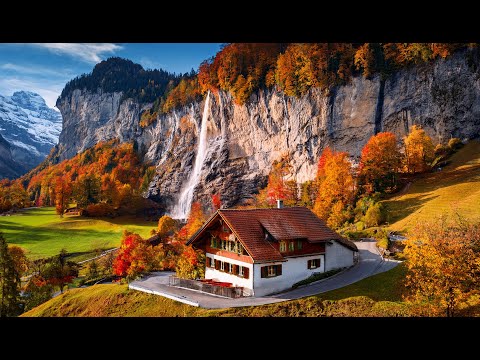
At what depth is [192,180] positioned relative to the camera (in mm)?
47344

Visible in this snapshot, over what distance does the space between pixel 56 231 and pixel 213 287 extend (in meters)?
11.0

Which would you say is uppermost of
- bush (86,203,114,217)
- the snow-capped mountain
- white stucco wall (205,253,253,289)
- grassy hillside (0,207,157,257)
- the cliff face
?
the cliff face

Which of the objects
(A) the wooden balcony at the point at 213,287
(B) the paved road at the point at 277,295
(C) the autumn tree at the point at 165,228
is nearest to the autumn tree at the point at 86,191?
(C) the autumn tree at the point at 165,228

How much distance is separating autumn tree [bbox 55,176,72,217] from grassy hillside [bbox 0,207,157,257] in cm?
53

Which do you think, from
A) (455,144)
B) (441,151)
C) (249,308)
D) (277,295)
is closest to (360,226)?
(277,295)

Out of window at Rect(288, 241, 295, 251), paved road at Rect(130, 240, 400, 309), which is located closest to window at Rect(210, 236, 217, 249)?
paved road at Rect(130, 240, 400, 309)

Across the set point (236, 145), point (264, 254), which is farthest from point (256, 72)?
point (264, 254)

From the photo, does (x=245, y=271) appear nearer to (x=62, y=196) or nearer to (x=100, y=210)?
(x=100, y=210)

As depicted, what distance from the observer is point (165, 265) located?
21.3 metres

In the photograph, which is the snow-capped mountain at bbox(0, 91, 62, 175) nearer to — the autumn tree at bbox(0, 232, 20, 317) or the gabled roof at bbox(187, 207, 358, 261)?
the autumn tree at bbox(0, 232, 20, 317)

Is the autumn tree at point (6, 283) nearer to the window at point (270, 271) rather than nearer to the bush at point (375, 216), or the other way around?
the window at point (270, 271)

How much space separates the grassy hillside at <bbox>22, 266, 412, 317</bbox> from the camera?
13053 mm

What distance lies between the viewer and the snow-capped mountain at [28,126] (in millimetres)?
18466
